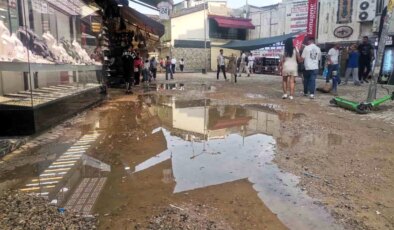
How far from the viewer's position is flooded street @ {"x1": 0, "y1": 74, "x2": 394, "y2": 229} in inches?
101

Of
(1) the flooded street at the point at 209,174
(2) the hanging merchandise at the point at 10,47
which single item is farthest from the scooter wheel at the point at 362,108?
(2) the hanging merchandise at the point at 10,47

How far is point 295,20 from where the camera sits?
94.1 ft

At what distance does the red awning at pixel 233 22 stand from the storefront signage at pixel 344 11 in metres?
13.9

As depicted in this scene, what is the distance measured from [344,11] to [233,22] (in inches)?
611

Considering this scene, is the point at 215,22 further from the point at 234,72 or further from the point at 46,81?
the point at 46,81

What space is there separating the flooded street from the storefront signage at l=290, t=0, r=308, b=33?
79.3 ft

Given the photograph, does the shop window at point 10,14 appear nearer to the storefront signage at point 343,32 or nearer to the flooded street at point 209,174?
the flooded street at point 209,174

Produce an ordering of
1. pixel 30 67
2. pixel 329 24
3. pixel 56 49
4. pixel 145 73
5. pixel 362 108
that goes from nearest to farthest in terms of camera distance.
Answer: pixel 30 67 < pixel 56 49 < pixel 362 108 < pixel 145 73 < pixel 329 24

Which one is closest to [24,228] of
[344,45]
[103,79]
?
[103,79]

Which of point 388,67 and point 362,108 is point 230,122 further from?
point 388,67

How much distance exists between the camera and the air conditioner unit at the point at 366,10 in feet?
67.0

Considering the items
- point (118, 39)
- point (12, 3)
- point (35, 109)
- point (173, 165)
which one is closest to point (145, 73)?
point (118, 39)

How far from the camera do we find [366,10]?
20656 millimetres

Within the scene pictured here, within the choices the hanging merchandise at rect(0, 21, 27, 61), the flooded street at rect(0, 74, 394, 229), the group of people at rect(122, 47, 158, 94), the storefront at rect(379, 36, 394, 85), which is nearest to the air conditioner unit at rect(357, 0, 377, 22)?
the storefront at rect(379, 36, 394, 85)
